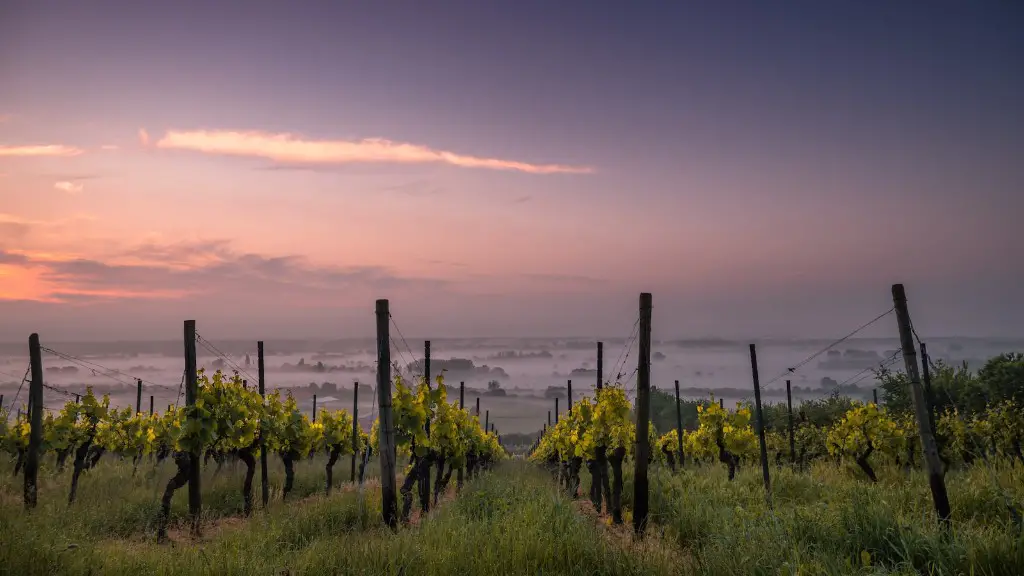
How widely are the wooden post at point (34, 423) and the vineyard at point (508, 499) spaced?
0.19 ft

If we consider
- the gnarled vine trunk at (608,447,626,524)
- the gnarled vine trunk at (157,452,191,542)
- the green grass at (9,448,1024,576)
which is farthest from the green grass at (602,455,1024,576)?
the gnarled vine trunk at (157,452,191,542)

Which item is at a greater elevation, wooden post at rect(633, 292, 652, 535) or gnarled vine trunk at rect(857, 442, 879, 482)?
wooden post at rect(633, 292, 652, 535)

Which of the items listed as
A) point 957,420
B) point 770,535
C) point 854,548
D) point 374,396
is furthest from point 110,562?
point 957,420

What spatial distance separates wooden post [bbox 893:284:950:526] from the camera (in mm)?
8578

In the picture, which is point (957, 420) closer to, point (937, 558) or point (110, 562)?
point (937, 558)

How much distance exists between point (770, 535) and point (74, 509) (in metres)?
17.1

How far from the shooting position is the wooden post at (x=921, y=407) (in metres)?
8.58

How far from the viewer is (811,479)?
634 inches

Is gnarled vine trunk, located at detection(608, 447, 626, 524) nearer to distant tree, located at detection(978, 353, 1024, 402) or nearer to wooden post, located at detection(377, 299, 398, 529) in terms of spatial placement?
wooden post, located at detection(377, 299, 398, 529)

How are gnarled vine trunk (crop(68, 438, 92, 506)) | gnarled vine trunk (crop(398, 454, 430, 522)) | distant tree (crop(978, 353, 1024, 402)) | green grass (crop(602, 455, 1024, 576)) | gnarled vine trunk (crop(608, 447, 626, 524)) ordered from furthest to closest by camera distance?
distant tree (crop(978, 353, 1024, 402))
gnarled vine trunk (crop(68, 438, 92, 506))
gnarled vine trunk (crop(608, 447, 626, 524))
gnarled vine trunk (crop(398, 454, 430, 522))
green grass (crop(602, 455, 1024, 576))

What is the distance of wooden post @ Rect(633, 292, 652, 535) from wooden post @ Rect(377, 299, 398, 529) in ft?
16.4

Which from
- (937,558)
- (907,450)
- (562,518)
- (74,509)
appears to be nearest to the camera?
(937,558)

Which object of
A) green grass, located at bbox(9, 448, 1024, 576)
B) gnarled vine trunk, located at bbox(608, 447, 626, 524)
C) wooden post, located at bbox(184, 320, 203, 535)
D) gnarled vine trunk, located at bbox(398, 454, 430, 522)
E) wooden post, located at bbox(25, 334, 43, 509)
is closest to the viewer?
green grass, located at bbox(9, 448, 1024, 576)

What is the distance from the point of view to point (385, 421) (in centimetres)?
1105
